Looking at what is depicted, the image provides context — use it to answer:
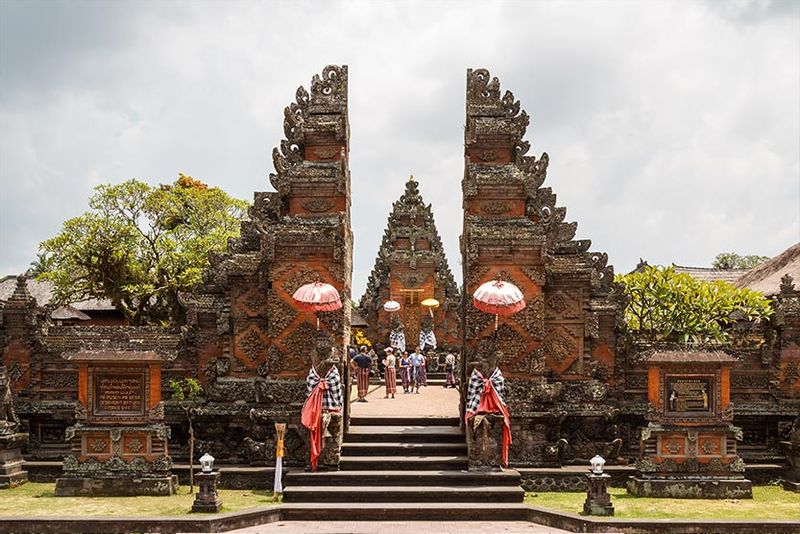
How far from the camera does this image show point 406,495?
13.1m

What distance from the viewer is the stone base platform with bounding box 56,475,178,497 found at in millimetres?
13891

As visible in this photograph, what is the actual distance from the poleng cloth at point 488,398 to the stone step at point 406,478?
0.48 m

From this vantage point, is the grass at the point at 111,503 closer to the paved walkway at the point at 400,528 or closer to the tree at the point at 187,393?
the paved walkway at the point at 400,528

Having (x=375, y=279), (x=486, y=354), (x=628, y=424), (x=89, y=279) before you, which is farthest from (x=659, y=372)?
(x=89, y=279)

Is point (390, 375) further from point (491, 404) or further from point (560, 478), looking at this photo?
point (491, 404)

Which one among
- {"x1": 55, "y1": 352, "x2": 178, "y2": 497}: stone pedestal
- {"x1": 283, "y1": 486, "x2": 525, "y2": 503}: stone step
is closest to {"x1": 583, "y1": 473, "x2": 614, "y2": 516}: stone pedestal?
{"x1": 283, "y1": 486, "x2": 525, "y2": 503}: stone step

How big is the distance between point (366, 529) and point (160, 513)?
10.5 feet

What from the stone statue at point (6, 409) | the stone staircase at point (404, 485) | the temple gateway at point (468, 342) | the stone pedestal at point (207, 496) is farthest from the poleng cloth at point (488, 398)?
the stone statue at point (6, 409)

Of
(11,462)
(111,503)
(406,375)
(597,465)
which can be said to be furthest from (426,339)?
(597,465)

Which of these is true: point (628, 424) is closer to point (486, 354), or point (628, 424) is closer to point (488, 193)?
point (486, 354)

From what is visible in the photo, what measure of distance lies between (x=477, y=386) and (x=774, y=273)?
2148 centimetres

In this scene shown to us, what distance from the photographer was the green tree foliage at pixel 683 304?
62.9ft

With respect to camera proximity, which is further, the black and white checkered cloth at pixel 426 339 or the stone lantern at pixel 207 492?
the black and white checkered cloth at pixel 426 339

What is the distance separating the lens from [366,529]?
11938mm
